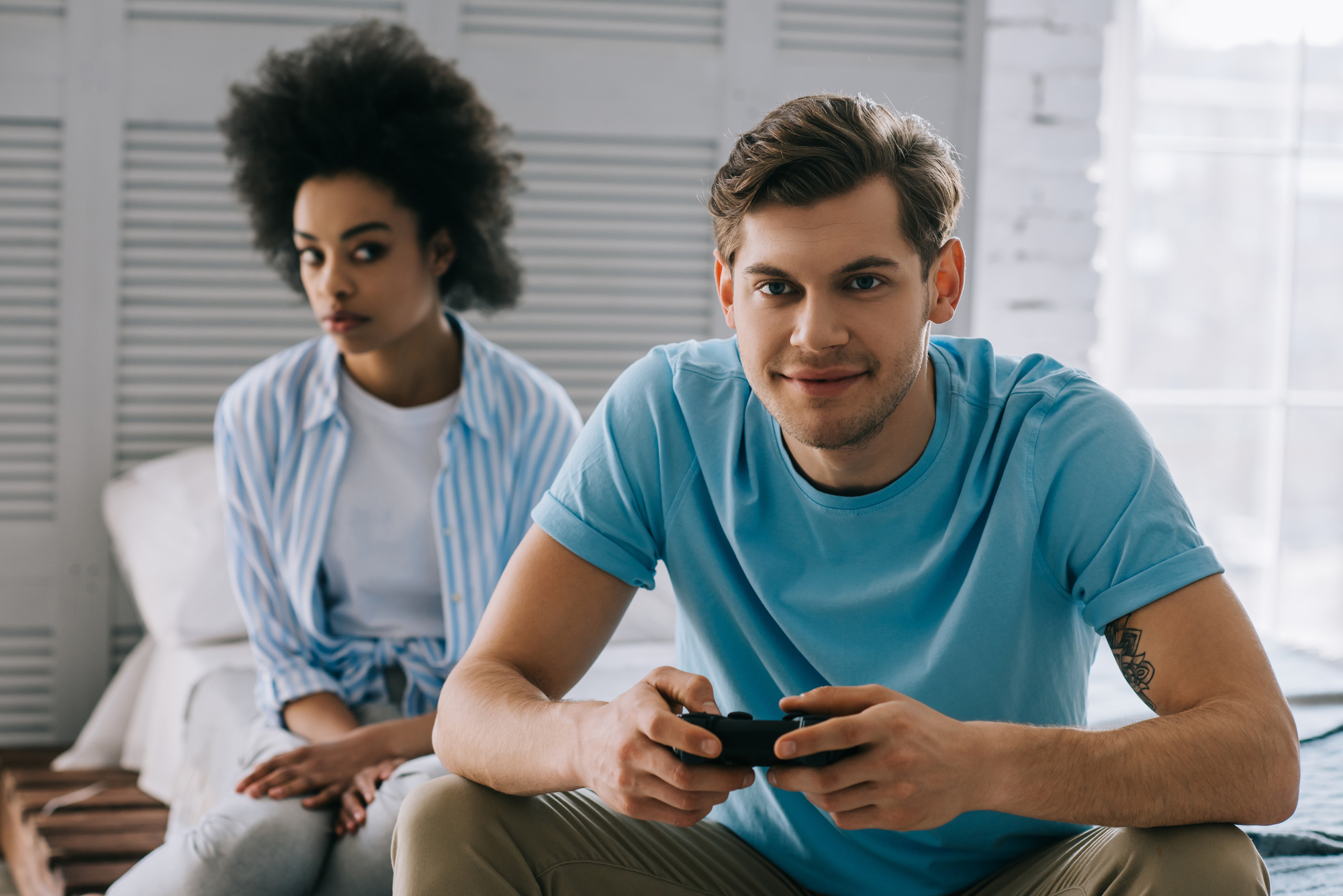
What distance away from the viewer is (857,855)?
1125mm

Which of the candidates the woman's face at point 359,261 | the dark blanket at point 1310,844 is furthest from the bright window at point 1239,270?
the woman's face at point 359,261

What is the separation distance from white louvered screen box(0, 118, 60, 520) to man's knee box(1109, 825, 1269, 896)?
2.01 meters

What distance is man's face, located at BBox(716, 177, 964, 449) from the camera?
1.07 meters

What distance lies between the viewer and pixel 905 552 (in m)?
1.12

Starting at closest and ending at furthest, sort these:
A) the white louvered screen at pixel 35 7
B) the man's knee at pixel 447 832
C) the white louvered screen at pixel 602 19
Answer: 1. the man's knee at pixel 447 832
2. the white louvered screen at pixel 35 7
3. the white louvered screen at pixel 602 19

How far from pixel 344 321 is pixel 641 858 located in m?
0.84

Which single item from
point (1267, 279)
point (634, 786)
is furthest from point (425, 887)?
point (1267, 279)

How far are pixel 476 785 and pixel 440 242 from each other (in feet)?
3.04

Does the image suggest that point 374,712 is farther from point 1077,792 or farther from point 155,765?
point 1077,792

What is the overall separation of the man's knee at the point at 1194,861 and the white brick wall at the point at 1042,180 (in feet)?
6.27

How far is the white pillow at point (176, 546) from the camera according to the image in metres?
2.01

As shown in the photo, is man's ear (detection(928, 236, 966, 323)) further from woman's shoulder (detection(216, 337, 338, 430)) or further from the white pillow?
the white pillow

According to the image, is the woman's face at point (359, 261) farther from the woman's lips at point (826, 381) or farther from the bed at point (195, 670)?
the woman's lips at point (826, 381)

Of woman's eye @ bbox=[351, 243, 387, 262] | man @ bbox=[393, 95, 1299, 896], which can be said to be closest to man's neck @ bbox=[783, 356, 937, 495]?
man @ bbox=[393, 95, 1299, 896]
